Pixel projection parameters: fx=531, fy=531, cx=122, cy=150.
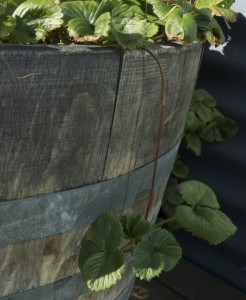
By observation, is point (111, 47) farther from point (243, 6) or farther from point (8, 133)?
point (243, 6)

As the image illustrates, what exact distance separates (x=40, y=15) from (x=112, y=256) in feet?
1.85

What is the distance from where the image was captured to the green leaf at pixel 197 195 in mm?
1614

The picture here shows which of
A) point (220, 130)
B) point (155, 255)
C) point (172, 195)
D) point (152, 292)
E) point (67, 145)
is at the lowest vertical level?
point (152, 292)

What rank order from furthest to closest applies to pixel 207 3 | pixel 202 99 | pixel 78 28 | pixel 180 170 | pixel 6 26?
pixel 180 170, pixel 202 99, pixel 207 3, pixel 78 28, pixel 6 26

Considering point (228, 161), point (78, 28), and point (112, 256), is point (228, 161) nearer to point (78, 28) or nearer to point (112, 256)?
point (112, 256)

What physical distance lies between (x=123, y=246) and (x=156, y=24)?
22.7 inches

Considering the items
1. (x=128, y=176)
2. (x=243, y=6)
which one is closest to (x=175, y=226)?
(x=243, y=6)

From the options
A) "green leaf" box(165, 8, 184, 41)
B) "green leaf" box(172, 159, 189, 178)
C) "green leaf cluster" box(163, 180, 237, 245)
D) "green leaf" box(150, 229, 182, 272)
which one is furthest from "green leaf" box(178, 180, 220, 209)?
"green leaf" box(172, 159, 189, 178)

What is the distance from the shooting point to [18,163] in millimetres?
1026

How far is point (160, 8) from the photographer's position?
4.43ft

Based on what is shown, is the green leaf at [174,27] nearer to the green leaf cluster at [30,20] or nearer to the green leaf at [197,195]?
the green leaf cluster at [30,20]

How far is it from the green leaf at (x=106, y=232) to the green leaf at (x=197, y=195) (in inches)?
16.9

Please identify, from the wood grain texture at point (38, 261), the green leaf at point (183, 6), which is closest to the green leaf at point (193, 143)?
the green leaf at point (183, 6)

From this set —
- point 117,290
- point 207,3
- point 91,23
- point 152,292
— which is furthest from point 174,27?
point 152,292
